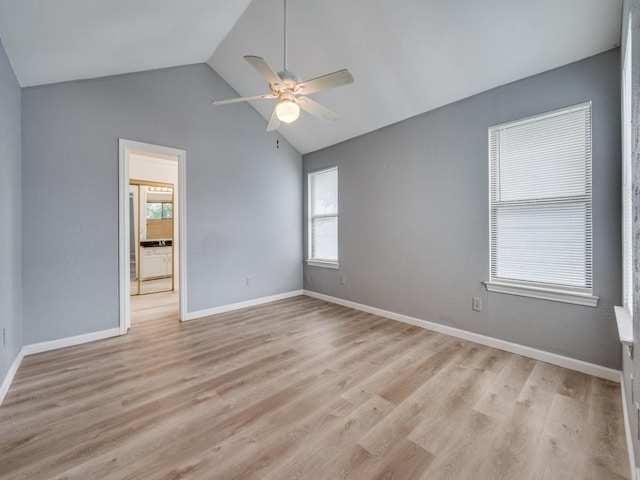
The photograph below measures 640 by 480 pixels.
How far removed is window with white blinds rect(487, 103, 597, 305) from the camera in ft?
7.60

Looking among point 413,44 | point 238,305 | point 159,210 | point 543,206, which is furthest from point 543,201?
point 159,210

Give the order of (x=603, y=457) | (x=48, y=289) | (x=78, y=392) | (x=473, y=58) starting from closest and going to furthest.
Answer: (x=603, y=457)
(x=78, y=392)
(x=473, y=58)
(x=48, y=289)

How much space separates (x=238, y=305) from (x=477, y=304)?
3.13 m

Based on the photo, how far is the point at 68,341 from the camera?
2918mm

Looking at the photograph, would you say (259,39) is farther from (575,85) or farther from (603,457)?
(603,457)

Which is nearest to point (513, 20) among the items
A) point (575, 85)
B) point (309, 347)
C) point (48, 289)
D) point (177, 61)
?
point (575, 85)

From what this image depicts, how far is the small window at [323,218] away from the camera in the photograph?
180 inches

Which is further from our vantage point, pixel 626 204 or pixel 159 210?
pixel 159 210

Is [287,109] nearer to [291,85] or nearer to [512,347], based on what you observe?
[291,85]

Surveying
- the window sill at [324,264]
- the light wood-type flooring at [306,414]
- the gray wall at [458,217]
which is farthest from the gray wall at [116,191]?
the gray wall at [458,217]

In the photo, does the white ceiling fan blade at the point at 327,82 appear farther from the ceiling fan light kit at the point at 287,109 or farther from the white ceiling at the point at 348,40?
the white ceiling at the point at 348,40

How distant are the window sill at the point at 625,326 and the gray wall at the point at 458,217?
53cm

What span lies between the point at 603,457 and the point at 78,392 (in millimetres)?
3315

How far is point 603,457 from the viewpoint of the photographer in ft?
4.82
